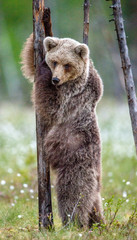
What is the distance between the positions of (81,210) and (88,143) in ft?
3.45

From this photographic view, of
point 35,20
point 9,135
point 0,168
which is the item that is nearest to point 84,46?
point 35,20

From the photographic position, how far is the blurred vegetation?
21031 millimetres

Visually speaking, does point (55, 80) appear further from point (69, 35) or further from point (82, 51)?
point (69, 35)

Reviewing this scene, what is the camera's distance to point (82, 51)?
6090 millimetres

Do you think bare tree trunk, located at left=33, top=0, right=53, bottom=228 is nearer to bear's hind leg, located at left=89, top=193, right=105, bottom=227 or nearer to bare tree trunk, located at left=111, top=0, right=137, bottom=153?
bear's hind leg, located at left=89, top=193, right=105, bottom=227

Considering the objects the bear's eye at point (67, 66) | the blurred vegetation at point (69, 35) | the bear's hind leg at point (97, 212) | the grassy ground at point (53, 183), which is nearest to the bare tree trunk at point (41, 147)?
the grassy ground at point (53, 183)

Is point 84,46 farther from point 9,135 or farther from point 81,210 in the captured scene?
point 9,135

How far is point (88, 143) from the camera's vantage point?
20.2 ft

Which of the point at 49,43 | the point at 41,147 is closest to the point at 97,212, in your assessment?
the point at 41,147

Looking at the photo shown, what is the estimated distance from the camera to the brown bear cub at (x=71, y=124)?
19.6 ft

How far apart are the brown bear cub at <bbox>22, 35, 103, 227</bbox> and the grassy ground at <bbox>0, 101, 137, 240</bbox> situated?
408mm

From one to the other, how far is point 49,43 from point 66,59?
0.38m

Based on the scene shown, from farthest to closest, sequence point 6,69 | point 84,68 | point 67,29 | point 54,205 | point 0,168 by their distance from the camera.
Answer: point 6,69 < point 67,29 < point 0,168 < point 54,205 < point 84,68

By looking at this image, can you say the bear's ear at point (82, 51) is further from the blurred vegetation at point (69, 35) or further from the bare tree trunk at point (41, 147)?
the blurred vegetation at point (69, 35)
